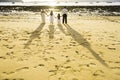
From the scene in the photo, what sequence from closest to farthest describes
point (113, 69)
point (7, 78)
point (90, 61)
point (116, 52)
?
point (7, 78) < point (113, 69) < point (90, 61) < point (116, 52)

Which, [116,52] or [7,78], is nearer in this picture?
[7,78]

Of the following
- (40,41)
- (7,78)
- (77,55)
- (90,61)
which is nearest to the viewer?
(7,78)

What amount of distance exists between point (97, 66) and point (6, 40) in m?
5.40

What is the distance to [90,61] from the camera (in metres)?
7.12

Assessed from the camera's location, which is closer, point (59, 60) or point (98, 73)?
point (98, 73)

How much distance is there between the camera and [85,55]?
784cm

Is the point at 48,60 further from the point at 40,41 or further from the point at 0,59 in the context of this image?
the point at 40,41

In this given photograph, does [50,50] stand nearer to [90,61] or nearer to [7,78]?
[90,61]

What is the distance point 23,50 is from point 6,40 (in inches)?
92.1

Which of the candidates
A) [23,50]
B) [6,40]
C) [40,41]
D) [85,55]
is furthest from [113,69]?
[6,40]

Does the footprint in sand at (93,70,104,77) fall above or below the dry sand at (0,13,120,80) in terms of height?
below

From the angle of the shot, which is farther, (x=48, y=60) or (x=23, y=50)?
(x=23, y=50)

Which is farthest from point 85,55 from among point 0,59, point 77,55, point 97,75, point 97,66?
point 0,59

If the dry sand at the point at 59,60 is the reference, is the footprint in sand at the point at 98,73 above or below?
below
